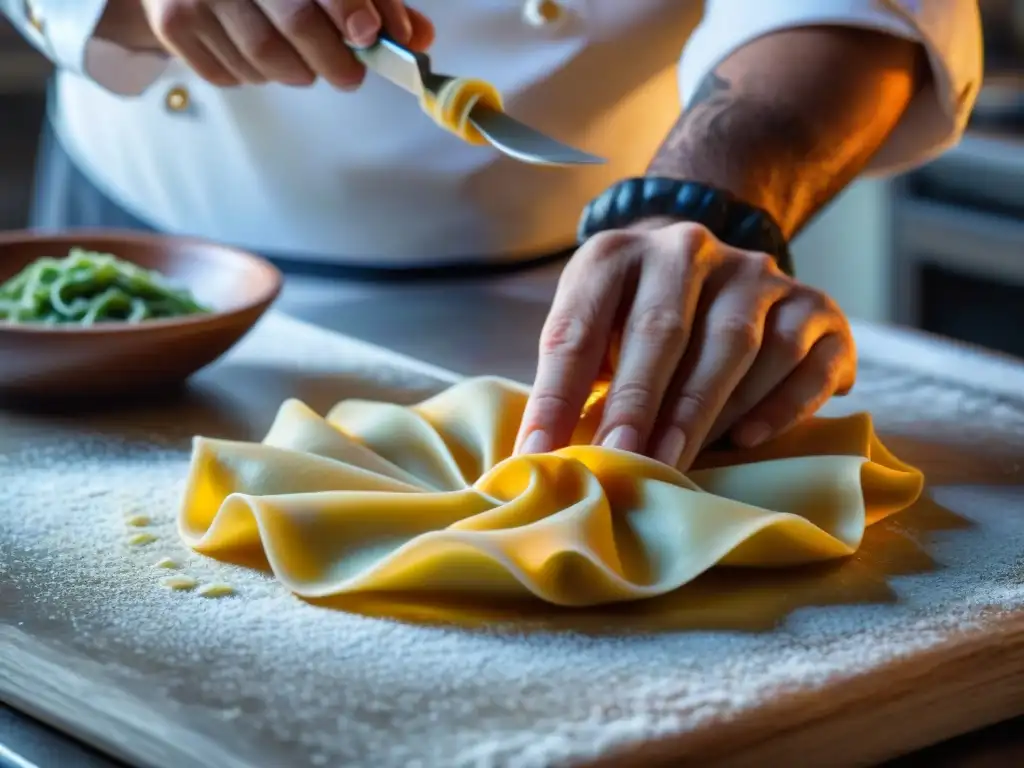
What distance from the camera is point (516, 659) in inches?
34.2

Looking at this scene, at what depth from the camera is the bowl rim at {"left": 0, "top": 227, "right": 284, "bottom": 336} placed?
131cm

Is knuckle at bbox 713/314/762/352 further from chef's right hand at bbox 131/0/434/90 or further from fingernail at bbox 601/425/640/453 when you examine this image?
chef's right hand at bbox 131/0/434/90

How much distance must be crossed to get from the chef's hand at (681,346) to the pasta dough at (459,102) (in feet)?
0.47

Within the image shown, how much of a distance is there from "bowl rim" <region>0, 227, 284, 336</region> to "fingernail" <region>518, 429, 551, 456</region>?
0.41 meters

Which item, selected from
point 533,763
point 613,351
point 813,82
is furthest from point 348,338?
point 533,763

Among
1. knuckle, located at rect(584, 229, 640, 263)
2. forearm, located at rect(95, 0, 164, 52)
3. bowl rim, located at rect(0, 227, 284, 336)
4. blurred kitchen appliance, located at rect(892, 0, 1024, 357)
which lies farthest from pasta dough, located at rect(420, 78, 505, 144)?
blurred kitchen appliance, located at rect(892, 0, 1024, 357)

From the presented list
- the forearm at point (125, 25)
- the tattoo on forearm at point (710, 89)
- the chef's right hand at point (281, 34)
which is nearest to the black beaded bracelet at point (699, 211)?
the tattoo on forearm at point (710, 89)

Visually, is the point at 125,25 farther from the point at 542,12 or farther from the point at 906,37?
the point at 906,37

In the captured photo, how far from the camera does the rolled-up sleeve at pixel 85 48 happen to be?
150 cm

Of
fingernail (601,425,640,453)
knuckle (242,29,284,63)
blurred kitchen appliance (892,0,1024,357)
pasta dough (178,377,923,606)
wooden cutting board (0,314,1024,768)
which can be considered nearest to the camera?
wooden cutting board (0,314,1024,768)

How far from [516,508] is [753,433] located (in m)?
0.25

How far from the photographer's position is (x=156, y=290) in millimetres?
1433

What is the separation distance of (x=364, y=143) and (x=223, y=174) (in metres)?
0.22

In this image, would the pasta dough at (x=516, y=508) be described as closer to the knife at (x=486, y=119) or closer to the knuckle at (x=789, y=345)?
the knuckle at (x=789, y=345)
